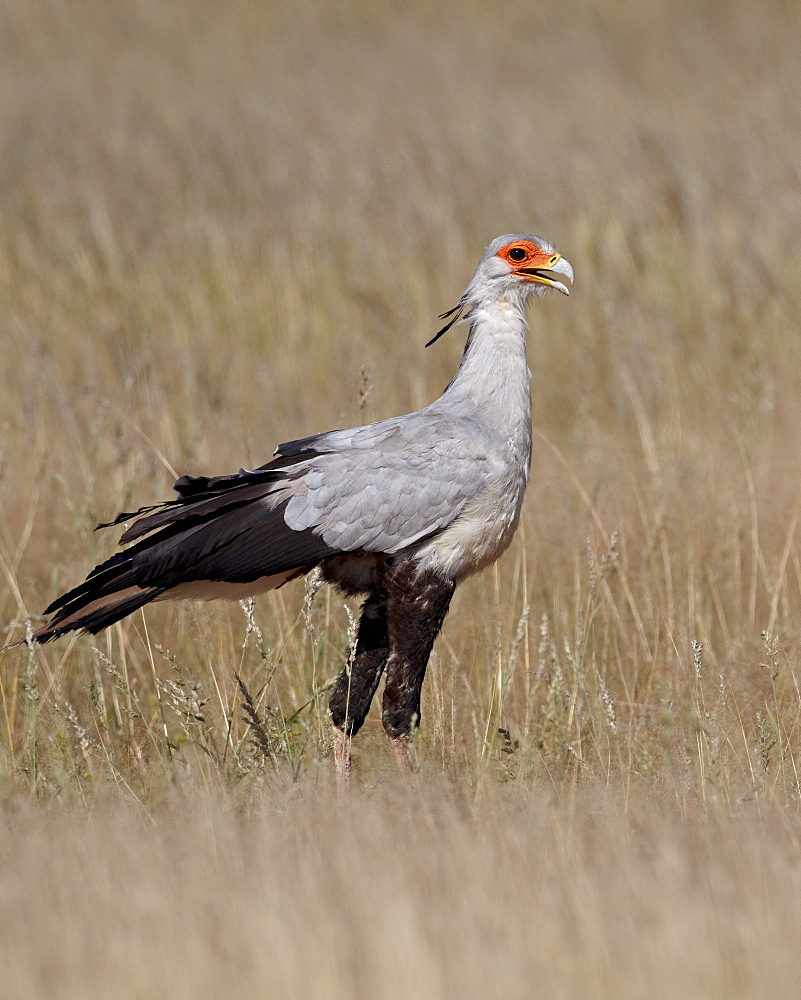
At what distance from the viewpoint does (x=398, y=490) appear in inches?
148

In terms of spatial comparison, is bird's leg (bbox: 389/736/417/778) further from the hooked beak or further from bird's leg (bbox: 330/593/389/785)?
the hooked beak

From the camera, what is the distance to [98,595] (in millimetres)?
3748

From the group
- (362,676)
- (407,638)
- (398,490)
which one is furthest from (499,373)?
(362,676)

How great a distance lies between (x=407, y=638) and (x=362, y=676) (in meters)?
0.31

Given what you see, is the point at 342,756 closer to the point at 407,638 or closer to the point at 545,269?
the point at 407,638

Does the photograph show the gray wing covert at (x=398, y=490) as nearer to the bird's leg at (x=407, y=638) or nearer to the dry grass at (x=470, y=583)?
the bird's leg at (x=407, y=638)

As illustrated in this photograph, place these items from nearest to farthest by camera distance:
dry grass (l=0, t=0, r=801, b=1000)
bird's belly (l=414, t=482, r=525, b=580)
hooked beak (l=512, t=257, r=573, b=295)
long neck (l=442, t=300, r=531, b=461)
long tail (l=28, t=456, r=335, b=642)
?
dry grass (l=0, t=0, r=801, b=1000), long tail (l=28, t=456, r=335, b=642), bird's belly (l=414, t=482, r=525, b=580), long neck (l=442, t=300, r=531, b=461), hooked beak (l=512, t=257, r=573, b=295)

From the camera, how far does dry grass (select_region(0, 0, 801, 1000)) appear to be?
2551mm

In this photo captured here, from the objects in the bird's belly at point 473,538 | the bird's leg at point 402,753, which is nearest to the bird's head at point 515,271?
the bird's belly at point 473,538

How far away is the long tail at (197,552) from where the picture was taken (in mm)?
3691

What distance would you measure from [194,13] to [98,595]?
48.8 ft

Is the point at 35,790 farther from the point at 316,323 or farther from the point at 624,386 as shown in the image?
the point at 316,323

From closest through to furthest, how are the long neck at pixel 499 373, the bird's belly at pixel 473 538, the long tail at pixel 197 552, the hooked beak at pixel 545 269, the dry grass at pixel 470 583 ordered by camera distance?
the dry grass at pixel 470 583 < the long tail at pixel 197 552 < the bird's belly at pixel 473 538 < the long neck at pixel 499 373 < the hooked beak at pixel 545 269

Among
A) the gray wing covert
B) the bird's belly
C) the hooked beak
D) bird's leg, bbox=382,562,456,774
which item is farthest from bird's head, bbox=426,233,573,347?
bird's leg, bbox=382,562,456,774
